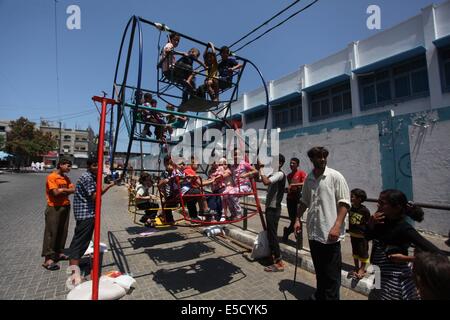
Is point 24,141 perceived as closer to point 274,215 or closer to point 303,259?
point 274,215

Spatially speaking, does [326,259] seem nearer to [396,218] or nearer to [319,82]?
[396,218]

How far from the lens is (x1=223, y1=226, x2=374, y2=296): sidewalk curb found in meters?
3.11

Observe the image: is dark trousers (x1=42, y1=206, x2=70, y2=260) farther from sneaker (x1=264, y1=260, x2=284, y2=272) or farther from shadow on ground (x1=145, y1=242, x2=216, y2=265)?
sneaker (x1=264, y1=260, x2=284, y2=272)

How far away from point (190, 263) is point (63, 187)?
103 inches

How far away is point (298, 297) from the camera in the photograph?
307 cm

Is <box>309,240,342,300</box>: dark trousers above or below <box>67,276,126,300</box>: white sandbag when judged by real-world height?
above

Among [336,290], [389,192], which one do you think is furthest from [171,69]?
[336,290]

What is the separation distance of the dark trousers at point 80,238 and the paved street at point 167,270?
434mm

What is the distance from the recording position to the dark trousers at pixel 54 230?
400 centimetres

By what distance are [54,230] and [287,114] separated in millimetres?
15680

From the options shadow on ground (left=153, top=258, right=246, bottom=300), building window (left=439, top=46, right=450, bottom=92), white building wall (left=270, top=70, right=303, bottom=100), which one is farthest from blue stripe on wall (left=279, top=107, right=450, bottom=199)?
white building wall (left=270, top=70, right=303, bottom=100)

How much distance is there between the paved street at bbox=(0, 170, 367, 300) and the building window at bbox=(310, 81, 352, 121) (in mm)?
11569
